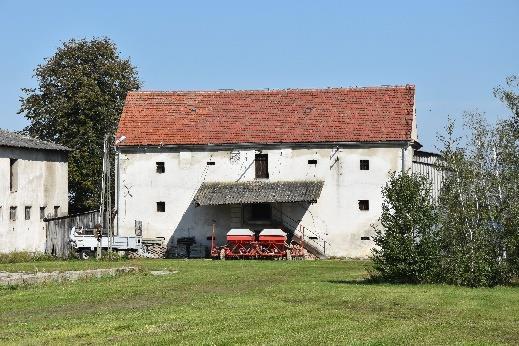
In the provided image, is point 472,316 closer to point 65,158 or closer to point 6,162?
point 6,162

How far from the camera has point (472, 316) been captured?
20.1m

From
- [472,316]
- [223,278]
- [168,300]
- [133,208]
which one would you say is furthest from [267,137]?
[472,316]

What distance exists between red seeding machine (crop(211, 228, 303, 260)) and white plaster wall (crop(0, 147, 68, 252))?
10.5m

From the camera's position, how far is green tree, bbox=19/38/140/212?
63469mm

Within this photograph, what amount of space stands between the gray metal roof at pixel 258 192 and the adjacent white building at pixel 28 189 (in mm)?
8882

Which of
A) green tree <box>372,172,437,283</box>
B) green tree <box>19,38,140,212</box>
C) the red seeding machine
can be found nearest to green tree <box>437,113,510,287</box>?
green tree <box>372,172,437,283</box>

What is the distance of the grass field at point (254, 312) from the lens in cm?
1653

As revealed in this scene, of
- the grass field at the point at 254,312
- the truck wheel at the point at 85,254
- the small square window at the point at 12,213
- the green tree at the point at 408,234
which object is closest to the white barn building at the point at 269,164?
the truck wheel at the point at 85,254

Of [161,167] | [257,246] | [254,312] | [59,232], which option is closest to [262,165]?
[161,167]

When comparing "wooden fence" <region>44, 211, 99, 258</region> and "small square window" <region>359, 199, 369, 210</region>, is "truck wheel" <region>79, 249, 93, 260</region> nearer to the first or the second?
"wooden fence" <region>44, 211, 99, 258</region>

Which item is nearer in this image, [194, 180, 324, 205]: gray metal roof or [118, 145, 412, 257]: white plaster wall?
[194, 180, 324, 205]: gray metal roof

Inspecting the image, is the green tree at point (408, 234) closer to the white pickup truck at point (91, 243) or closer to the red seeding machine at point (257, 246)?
the red seeding machine at point (257, 246)

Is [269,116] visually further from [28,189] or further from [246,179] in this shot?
[28,189]

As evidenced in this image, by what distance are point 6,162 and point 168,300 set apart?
2856 cm
